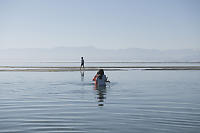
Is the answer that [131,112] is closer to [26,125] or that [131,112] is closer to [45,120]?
[45,120]

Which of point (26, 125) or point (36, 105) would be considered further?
point (36, 105)

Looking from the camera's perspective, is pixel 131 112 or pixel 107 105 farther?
pixel 107 105

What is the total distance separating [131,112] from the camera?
1158cm

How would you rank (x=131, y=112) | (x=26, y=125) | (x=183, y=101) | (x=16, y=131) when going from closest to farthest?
(x=16, y=131) → (x=26, y=125) → (x=131, y=112) → (x=183, y=101)

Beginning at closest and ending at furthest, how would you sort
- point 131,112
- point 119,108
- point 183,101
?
point 131,112
point 119,108
point 183,101

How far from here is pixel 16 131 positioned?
340 inches

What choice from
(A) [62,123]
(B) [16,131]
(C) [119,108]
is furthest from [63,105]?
(B) [16,131]

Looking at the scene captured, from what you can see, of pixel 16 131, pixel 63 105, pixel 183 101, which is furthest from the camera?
pixel 183 101

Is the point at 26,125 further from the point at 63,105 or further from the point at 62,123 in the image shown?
the point at 63,105

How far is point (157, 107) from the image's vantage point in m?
12.8

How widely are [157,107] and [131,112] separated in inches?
67.8

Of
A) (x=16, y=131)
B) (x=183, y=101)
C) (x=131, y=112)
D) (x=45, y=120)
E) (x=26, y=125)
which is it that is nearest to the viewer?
(x=16, y=131)

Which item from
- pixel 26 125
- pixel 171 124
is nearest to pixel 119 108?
pixel 171 124

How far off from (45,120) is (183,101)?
7.37 meters
